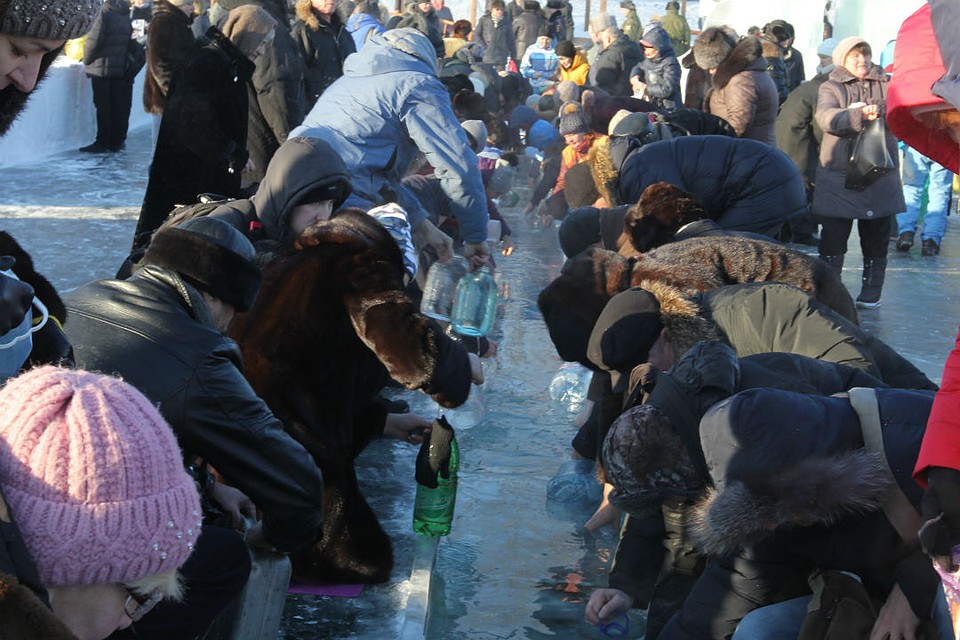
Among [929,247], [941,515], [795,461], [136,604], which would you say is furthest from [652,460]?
[929,247]

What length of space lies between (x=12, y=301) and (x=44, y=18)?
1.69 ft

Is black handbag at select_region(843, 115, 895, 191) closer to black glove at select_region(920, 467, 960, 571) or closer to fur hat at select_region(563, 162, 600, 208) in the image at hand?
fur hat at select_region(563, 162, 600, 208)

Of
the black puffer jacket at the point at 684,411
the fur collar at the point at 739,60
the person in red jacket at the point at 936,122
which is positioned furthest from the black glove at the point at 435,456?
the fur collar at the point at 739,60

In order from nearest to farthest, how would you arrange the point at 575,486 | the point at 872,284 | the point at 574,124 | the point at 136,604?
the point at 136,604 → the point at 575,486 → the point at 872,284 → the point at 574,124

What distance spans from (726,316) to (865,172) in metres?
5.13

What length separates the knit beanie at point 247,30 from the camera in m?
6.49

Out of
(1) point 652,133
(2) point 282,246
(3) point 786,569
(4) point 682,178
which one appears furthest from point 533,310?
(3) point 786,569

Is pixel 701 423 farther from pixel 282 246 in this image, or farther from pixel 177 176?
pixel 177 176

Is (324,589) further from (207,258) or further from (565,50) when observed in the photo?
(565,50)

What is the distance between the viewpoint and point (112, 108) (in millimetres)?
12930

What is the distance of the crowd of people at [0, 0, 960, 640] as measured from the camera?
6.47 feet

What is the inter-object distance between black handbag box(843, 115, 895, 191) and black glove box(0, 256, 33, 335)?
24.0 ft

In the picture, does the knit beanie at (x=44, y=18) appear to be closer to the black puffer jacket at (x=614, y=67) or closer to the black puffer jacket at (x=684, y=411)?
the black puffer jacket at (x=684, y=411)

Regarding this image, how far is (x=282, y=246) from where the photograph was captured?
4156 millimetres
